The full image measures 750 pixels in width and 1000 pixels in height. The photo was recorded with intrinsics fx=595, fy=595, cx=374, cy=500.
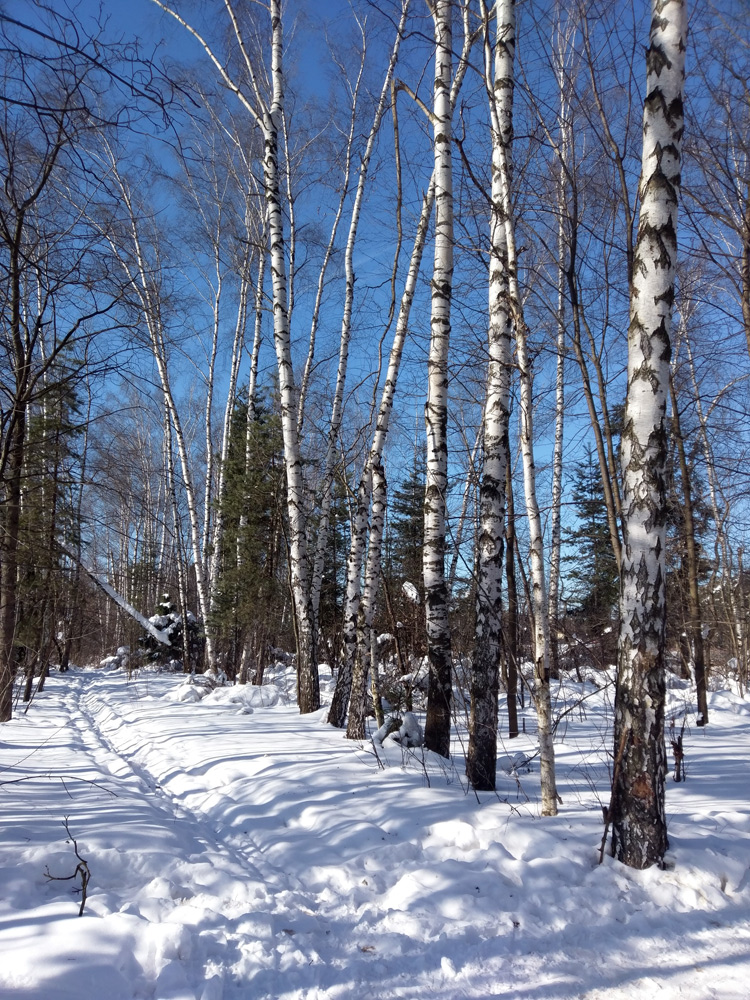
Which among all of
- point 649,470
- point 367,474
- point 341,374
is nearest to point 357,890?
point 649,470

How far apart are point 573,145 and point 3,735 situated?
8825 mm

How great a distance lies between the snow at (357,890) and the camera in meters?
2.28

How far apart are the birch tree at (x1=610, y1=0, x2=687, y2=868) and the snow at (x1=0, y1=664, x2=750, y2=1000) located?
37cm

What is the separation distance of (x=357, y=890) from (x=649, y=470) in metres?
2.70

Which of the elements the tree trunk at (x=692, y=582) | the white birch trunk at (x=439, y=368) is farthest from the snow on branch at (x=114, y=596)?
the tree trunk at (x=692, y=582)

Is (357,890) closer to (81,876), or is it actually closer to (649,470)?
(81,876)

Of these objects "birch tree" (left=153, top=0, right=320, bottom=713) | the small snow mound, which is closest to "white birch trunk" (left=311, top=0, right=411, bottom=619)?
"birch tree" (left=153, top=0, right=320, bottom=713)

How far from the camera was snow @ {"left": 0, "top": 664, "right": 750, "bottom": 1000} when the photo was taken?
2.28 metres

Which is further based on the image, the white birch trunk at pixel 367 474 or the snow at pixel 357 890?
the white birch trunk at pixel 367 474

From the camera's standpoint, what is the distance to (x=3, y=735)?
7.21 metres

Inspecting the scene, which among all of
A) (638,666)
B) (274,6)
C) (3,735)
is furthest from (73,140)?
(3,735)

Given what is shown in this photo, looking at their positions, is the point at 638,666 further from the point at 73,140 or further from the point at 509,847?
the point at 73,140

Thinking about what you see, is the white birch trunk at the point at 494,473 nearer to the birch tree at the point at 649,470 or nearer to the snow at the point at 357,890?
the snow at the point at 357,890

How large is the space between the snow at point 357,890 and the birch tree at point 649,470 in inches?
14.8
